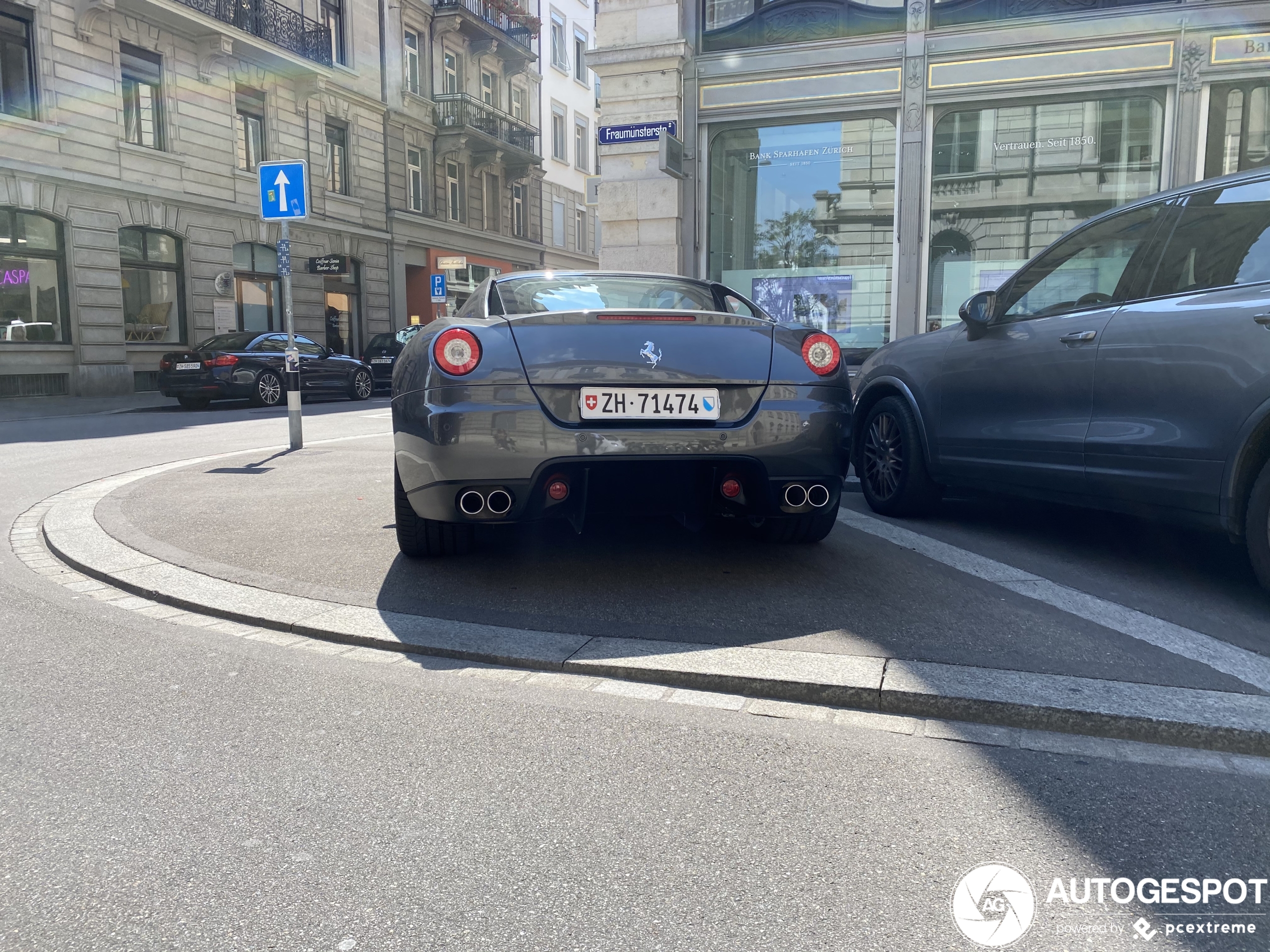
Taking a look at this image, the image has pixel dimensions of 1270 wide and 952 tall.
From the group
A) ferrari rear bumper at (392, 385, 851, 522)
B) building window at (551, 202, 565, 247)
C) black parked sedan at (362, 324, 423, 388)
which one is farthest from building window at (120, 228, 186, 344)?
building window at (551, 202, 565, 247)

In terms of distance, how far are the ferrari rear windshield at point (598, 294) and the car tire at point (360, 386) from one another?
1721 cm

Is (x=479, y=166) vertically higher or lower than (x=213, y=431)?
higher

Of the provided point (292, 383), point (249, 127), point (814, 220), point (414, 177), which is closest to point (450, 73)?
point (414, 177)

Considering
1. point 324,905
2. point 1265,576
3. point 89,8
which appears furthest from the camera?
point 89,8

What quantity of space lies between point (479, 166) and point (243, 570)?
1342 inches

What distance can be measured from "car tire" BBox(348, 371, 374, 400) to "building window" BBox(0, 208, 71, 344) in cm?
570

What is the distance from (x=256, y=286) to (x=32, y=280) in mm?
6206

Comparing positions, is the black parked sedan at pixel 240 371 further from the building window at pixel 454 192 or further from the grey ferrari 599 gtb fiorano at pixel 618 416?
the building window at pixel 454 192

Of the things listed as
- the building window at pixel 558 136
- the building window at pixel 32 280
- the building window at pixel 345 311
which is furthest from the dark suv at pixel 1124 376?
the building window at pixel 558 136

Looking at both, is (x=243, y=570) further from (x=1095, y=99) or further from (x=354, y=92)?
(x=354, y=92)

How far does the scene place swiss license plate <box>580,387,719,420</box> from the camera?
3969 mm

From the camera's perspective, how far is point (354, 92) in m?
29.2

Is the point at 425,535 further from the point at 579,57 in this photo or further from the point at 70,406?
the point at 579,57

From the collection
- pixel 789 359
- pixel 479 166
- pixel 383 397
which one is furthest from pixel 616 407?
pixel 479 166
